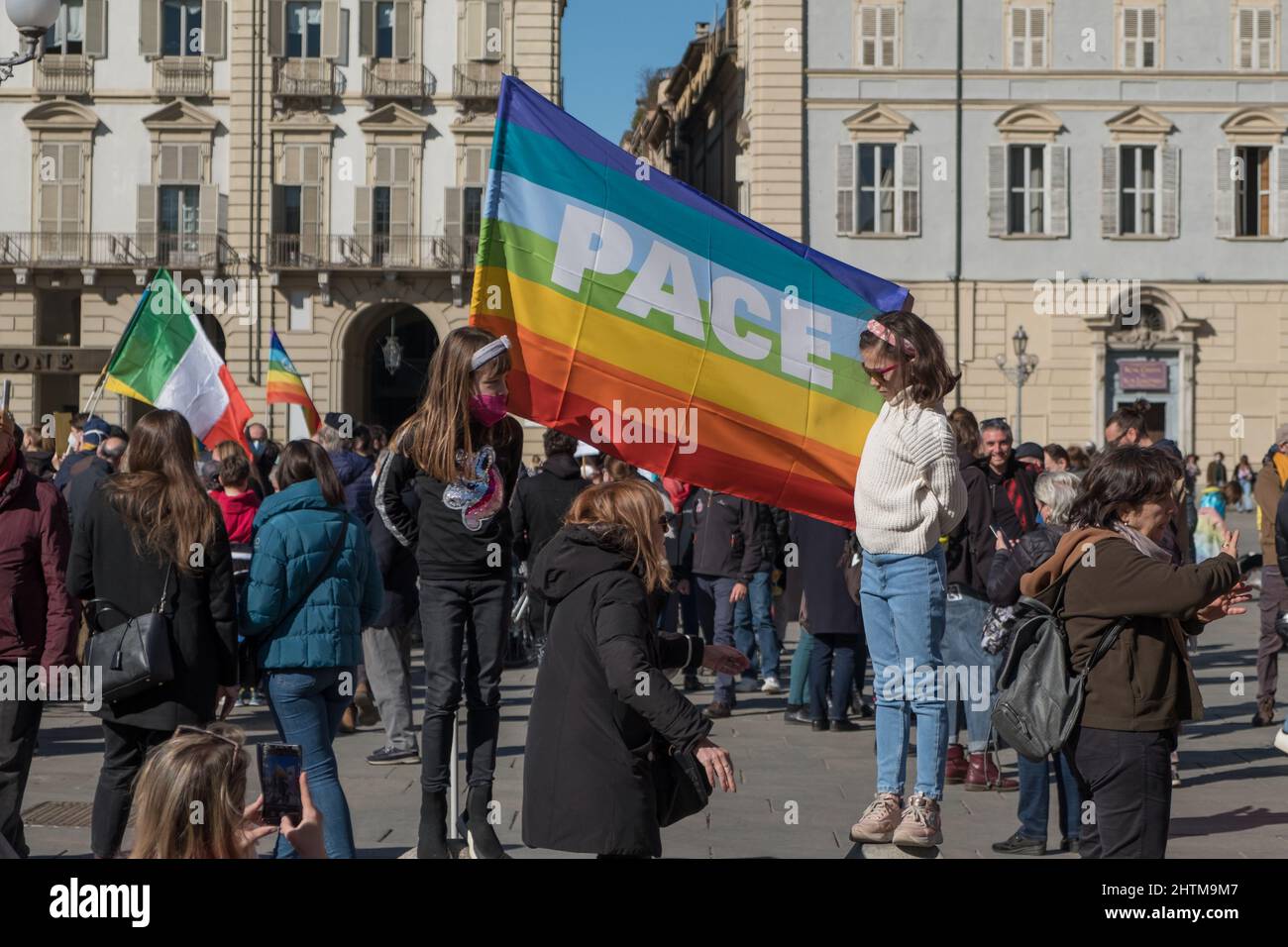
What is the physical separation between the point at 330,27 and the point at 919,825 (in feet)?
119

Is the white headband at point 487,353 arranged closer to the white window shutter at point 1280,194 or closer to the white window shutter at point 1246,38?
the white window shutter at point 1280,194

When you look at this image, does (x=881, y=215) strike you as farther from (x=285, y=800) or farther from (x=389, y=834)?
(x=285, y=800)

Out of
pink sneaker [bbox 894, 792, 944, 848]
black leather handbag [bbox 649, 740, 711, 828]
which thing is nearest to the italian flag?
pink sneaker [bbox 894, 792, 944, 848]

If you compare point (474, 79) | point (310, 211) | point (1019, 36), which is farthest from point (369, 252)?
point (1019, 36)

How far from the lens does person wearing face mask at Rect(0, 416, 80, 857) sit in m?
6.39

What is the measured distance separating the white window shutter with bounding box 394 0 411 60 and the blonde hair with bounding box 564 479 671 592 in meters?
36.4

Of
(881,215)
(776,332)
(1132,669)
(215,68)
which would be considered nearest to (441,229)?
(215,68)

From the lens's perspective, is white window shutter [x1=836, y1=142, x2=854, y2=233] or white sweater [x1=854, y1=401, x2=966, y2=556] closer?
white sweater [x1=854, y1=401, x2=966, y2=556]

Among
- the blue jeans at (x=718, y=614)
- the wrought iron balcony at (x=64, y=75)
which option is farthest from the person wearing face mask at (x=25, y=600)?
the wrought iron balcony at (x=64, y=75)

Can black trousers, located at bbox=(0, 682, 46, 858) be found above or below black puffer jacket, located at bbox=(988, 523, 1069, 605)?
below

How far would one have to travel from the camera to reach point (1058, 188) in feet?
122

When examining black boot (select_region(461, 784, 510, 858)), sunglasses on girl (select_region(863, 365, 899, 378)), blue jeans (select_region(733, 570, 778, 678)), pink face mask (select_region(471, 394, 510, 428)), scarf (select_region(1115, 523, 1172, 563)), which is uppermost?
sunglasses on girl (select_region(863, 365, 899, 378))

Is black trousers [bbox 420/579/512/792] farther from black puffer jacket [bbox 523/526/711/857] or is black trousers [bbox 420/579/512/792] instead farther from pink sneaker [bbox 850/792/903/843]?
black puffer jacket [bbox 523/526/711/857]

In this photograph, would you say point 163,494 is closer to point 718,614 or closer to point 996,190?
point 718,614
